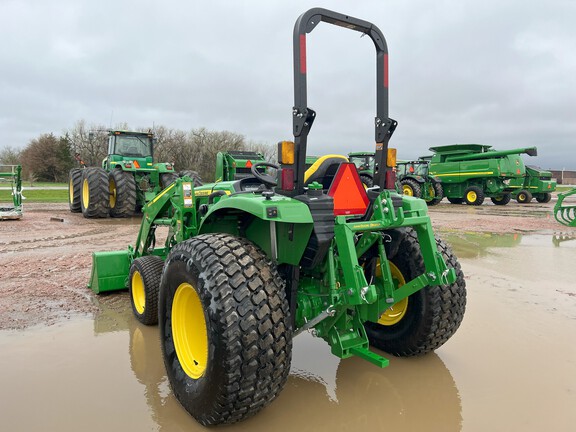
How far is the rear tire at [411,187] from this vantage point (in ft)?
59.4

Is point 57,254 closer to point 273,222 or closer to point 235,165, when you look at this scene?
point 235,165

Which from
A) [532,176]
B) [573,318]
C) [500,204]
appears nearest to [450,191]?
[500,204]

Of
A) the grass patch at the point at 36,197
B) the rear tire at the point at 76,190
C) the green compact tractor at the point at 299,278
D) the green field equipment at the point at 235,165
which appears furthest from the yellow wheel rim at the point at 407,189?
the green compact tractor at the point at 299,278

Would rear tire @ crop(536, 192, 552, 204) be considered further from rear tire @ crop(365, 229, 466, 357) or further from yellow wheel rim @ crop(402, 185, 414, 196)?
rear tire @ crop(365, 229, 466, 357)

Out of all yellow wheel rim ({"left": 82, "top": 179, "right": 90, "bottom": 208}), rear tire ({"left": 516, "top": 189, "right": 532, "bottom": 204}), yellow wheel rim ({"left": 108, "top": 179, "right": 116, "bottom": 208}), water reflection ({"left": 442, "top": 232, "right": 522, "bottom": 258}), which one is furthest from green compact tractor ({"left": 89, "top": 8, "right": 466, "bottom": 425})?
rear tire ({"left": 516, "top": 189, "right": 532, "bottom": 204})

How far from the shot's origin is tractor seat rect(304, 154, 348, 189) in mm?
2888

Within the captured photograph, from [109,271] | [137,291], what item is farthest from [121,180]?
[137,291]

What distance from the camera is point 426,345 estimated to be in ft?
10.3

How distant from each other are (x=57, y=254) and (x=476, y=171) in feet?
56.9

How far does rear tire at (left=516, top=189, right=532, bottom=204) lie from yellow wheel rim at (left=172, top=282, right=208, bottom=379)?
68.4 ft

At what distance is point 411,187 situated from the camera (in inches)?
725

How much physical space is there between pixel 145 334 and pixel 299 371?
148 centimetres

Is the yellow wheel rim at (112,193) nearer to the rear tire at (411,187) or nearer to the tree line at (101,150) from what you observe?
the rear tire at (411,187)

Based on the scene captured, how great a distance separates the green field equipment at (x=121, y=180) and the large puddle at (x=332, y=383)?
24.4 ft
